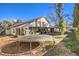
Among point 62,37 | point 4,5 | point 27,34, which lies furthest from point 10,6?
point 62,37

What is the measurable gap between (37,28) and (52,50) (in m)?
0.23

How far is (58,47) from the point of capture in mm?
3654

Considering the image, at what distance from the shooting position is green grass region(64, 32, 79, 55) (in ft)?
11.9

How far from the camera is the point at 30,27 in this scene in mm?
3646

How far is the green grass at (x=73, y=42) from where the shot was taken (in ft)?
11.9

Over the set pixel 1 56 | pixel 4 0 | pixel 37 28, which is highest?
pixel 4 0

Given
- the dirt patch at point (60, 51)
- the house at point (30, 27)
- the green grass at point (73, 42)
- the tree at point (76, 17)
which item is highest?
the tree at point (76, 17)

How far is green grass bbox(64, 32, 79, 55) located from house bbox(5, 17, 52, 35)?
20 cm

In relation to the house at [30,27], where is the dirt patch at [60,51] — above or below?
→ below

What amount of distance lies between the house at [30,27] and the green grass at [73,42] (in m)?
0.20

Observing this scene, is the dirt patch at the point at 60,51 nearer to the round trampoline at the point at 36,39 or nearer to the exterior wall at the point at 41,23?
the round trampoline at the point at 36,39

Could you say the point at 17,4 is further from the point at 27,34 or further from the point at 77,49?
the point at 77,49

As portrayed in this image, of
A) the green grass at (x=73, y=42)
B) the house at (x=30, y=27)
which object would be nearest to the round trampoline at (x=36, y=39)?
the house at (x=30, y=27)

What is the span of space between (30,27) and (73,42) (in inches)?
15.5
